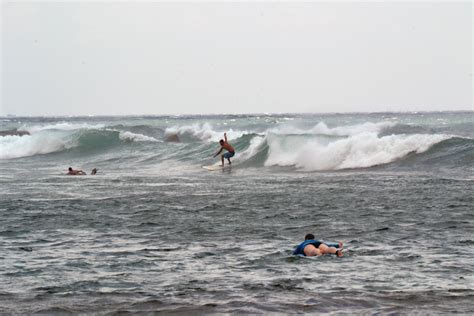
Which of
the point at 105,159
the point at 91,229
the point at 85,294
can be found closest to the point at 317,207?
the point at 91,229

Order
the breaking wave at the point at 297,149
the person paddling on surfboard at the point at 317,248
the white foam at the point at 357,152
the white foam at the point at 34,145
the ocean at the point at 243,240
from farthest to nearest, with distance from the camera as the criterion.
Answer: the white foam at the point at 34,145 → the white foam at the point at 357,152 → the breaking wave at the point at 297,149 → the person paddling on surfboard at the point at 317,248 → the ocean at the point at 243,240

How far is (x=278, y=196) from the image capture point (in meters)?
19.5

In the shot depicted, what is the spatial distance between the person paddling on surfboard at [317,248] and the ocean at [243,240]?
149 mm

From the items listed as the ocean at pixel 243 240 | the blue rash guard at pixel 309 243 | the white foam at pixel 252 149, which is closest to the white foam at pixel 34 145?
the white foam at pixel 252 149

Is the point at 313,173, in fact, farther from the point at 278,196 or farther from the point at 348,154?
the point at 278,196

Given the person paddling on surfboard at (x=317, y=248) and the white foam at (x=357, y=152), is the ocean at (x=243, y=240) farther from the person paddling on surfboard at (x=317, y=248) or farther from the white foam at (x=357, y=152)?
the white foam at (x=357, y=152)

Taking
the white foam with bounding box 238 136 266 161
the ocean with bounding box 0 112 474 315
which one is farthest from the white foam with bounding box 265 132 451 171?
the white foam with bounding box 238 136 266 161

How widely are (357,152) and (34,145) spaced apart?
1093 inches

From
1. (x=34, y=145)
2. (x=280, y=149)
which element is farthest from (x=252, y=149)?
(x=34, y=145)

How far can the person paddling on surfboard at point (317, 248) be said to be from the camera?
1160 cm

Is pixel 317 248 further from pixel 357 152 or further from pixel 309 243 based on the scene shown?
pixel 357 152

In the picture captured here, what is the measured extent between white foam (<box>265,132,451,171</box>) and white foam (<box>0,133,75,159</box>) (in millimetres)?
21746

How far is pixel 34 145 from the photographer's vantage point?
168 ft

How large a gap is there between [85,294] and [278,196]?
10.3 metres
